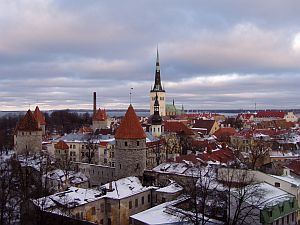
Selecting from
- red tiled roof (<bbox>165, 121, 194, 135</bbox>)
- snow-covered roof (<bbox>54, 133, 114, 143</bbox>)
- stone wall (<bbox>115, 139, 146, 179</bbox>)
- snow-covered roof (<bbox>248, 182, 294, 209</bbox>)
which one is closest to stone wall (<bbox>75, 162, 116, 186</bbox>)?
stone wall (<bbox>115, 139, 146, 179</bbox>)

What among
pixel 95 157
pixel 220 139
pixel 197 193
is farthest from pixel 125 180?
pixel 220 139

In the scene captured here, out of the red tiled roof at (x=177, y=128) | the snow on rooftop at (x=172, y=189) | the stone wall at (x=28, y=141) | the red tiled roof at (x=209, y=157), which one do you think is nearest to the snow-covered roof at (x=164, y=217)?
the snow on rooftop at (x=172, y=189)

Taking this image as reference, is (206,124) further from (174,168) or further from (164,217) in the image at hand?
(164,217)

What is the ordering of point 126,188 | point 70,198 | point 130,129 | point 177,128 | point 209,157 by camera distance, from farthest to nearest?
point 177,128
point 209,157
point 130,129
point 126,188
point 70,198

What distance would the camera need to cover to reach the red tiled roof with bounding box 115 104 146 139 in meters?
32.5

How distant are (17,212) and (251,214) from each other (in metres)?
14.7

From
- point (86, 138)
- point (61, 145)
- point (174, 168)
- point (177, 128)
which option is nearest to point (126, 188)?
point (174, 168)

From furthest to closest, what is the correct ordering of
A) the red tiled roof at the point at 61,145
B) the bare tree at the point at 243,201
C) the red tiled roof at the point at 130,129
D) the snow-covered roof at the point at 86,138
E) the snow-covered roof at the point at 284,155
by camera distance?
the snow-covered roof at the point at 86,138
the red tiled roof at the point at 61,145
the snow-covered roof at the point at 284,155
the red tiled roof at the point at 130,129
the bare tree at the point at 243,201

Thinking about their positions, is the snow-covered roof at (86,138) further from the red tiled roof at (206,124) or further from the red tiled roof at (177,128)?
the red tiled roof at (206,124)

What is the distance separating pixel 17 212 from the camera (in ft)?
88.8

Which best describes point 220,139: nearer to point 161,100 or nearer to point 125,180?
point 161,100

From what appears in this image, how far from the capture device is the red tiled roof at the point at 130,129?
107ft

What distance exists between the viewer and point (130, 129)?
32844mm

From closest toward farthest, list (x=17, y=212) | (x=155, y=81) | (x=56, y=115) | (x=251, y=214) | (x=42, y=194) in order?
(x=251, y=214) → (x=17, y=212) → (x=42, y=194) → (x=155, y=81) → (x=56, y=115)
